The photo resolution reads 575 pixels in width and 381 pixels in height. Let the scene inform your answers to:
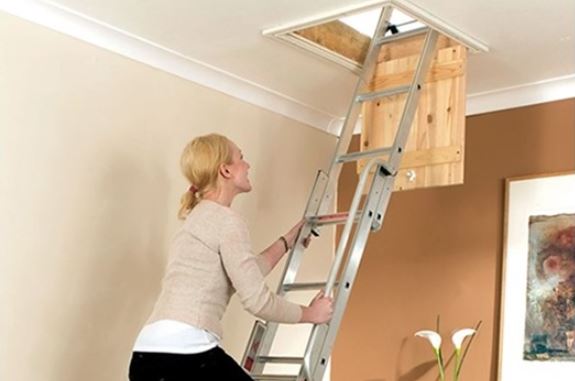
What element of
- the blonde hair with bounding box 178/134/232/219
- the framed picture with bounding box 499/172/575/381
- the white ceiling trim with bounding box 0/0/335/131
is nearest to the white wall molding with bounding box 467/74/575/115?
the framed picture with bounding box 499/172/575/381

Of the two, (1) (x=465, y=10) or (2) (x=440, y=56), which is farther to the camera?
(2) (x=440, y=56)

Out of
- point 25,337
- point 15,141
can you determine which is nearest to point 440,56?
point 15,141

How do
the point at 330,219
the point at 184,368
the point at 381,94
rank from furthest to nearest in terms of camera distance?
the point at 381,94, the point at 330,219, the point at 184,368

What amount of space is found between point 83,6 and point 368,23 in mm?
1104

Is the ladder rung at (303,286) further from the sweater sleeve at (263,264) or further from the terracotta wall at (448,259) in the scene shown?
the terracotta wall at (448,259)

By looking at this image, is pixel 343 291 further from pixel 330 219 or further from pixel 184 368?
pixel 184 368

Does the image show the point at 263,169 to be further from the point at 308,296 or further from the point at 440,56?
the point at 440,56

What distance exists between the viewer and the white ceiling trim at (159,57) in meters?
3.12

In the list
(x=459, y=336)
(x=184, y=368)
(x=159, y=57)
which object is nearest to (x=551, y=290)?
(x=459, y=336)

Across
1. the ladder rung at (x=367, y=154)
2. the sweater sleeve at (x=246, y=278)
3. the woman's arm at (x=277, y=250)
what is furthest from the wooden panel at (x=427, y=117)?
the sweater sleeve at (x=246, y=278)

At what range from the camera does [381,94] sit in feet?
10.5

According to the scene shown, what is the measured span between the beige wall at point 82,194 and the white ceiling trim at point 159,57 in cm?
4

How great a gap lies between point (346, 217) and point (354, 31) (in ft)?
3.11

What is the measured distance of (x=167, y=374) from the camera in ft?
8.02
